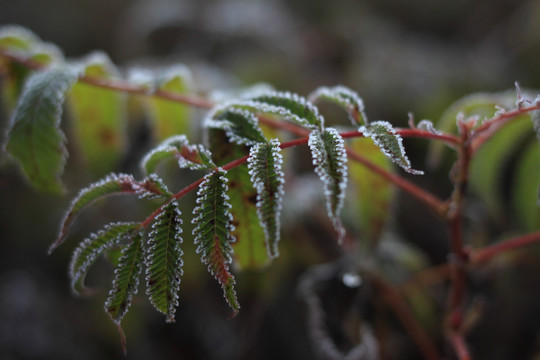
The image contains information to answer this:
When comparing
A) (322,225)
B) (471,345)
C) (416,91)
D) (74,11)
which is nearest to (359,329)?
(322,225)

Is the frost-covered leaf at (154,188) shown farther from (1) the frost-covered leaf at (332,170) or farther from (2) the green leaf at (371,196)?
(2) the green leaf at (371,196)

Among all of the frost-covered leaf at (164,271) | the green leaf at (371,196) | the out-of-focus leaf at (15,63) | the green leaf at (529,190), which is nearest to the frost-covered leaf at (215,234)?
the frost-covered leaf at (164,271)

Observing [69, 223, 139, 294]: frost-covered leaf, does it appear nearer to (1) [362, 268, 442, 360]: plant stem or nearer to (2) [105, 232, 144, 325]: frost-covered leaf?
(2) [105, 232, 144, 325]: frost-covered leaf

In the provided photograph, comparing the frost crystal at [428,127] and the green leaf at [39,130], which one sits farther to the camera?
the green leaf at [39,130]

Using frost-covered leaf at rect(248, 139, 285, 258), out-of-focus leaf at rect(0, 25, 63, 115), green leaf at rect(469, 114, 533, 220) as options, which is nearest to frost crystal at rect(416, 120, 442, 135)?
frost-covered leaf at rect(248, 139, 285, 258)

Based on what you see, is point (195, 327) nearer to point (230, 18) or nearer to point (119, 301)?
point (119, 301)

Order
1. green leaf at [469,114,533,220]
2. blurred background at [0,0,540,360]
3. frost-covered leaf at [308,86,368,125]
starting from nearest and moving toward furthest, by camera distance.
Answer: frost-covered leaf at [308,86,368,125]
green leaf at [469,114,533,220]
blurred background at [0,0,540,360]

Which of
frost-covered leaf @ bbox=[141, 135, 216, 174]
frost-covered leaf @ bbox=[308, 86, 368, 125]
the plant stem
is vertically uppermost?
frost-covered leaf @ bbox=[308, 86, 368, 125]
